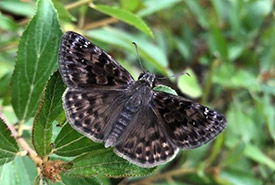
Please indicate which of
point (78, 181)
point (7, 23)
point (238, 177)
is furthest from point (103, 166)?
point (238, 177)

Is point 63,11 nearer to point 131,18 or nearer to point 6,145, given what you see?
point 131,18

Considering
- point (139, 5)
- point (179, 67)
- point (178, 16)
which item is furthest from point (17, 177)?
point (178, 16)

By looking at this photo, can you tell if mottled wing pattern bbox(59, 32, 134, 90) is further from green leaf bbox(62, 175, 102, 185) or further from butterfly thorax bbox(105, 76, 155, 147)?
green leaf bbox(62, 175, 102, 185)

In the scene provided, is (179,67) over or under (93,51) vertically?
over

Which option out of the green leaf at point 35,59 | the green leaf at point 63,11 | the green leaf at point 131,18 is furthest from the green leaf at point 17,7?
the green leaf at point 35,59

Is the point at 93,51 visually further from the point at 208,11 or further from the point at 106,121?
the point at 208,11

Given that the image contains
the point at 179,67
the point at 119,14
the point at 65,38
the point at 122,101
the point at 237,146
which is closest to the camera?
the point at 65,38

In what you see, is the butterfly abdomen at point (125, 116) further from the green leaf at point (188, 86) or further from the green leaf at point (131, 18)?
the green leaf at point (188, 86)

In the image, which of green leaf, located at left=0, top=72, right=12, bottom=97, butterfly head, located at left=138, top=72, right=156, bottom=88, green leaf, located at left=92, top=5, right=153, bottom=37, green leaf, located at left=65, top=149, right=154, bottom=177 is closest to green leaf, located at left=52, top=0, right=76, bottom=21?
green leaf, located at left=92, top=5, right=153, bottom=37
